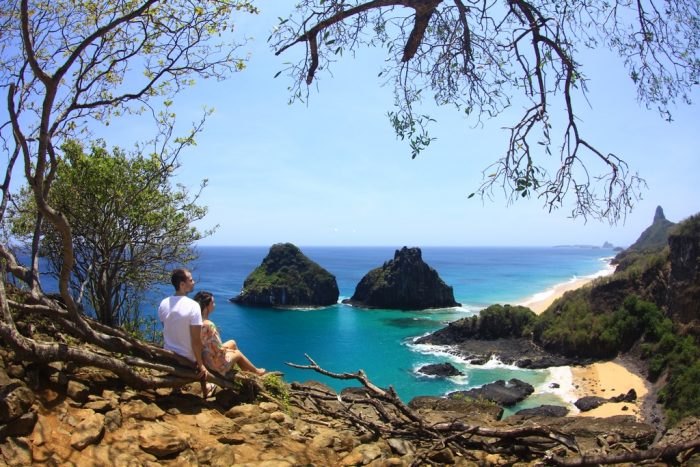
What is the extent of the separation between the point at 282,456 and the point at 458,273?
157 metres

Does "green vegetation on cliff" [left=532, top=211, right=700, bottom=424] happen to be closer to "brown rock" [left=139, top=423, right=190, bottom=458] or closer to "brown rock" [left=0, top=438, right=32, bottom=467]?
"brown rock" [left=139, top=423, right=190, bottom=458]

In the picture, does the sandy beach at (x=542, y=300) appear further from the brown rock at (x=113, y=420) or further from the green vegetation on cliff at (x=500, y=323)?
the brown rock at (x=113, y=420)

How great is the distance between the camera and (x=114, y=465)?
395 centimetres

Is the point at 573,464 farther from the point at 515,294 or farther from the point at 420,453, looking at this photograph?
the point at 515,294

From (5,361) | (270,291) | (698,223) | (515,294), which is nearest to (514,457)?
(5,361)

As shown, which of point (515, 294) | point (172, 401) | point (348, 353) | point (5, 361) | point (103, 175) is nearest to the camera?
point (5, 361)

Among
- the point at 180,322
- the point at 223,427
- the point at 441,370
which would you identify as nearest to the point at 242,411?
the point at 223,427

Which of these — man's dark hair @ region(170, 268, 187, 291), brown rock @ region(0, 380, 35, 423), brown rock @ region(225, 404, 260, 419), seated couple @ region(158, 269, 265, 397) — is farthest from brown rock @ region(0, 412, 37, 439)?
man's dark hair @ region(170, 268, 187, 291)

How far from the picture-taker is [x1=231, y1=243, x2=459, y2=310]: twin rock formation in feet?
290

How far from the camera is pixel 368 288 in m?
93.1

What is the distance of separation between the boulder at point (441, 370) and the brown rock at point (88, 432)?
4094cm

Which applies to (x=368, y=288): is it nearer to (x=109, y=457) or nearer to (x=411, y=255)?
(x=411, y=255)

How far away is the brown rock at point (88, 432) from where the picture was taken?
4.04m

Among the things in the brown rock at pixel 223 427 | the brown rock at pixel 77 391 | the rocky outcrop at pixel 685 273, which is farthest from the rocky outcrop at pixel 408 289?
the brown rock at pixel 77 391
